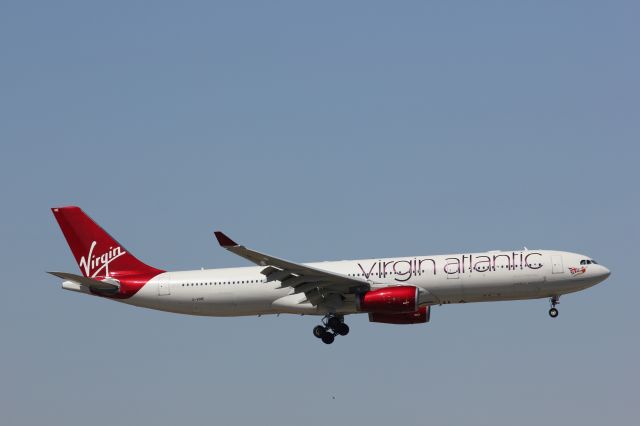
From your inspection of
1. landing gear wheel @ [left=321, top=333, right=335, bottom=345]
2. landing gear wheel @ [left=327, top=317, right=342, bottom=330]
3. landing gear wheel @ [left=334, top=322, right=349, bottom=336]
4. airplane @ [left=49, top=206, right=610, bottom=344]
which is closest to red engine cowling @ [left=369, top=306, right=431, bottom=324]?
airplane @ [left=49, top=206, right=610, bottom=344]

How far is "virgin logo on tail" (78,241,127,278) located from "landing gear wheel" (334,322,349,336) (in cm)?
1270

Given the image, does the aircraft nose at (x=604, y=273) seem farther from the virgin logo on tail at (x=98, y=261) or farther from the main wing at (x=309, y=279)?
the virgin logo on tail at (x=98, y=261)

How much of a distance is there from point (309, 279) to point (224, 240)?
21.5 ft

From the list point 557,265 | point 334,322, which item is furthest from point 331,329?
point 557,265

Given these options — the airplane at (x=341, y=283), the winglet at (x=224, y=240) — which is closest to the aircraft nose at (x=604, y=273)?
the airplane at (x=341, y=283)

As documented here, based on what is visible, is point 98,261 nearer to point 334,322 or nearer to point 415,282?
point 334,322

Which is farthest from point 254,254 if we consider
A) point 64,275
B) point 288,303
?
point 64,275

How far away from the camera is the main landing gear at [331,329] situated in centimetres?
5834

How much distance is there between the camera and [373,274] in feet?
188

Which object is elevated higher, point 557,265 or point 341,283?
point 557,265

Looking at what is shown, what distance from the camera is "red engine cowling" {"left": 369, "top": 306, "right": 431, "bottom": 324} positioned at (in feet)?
195

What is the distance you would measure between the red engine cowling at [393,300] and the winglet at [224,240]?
817 cm

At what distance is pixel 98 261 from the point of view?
63125 mm

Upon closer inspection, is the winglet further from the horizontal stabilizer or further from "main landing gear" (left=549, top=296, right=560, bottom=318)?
"main landing gear" (left=549, top=296, right=560, bottom=318)
